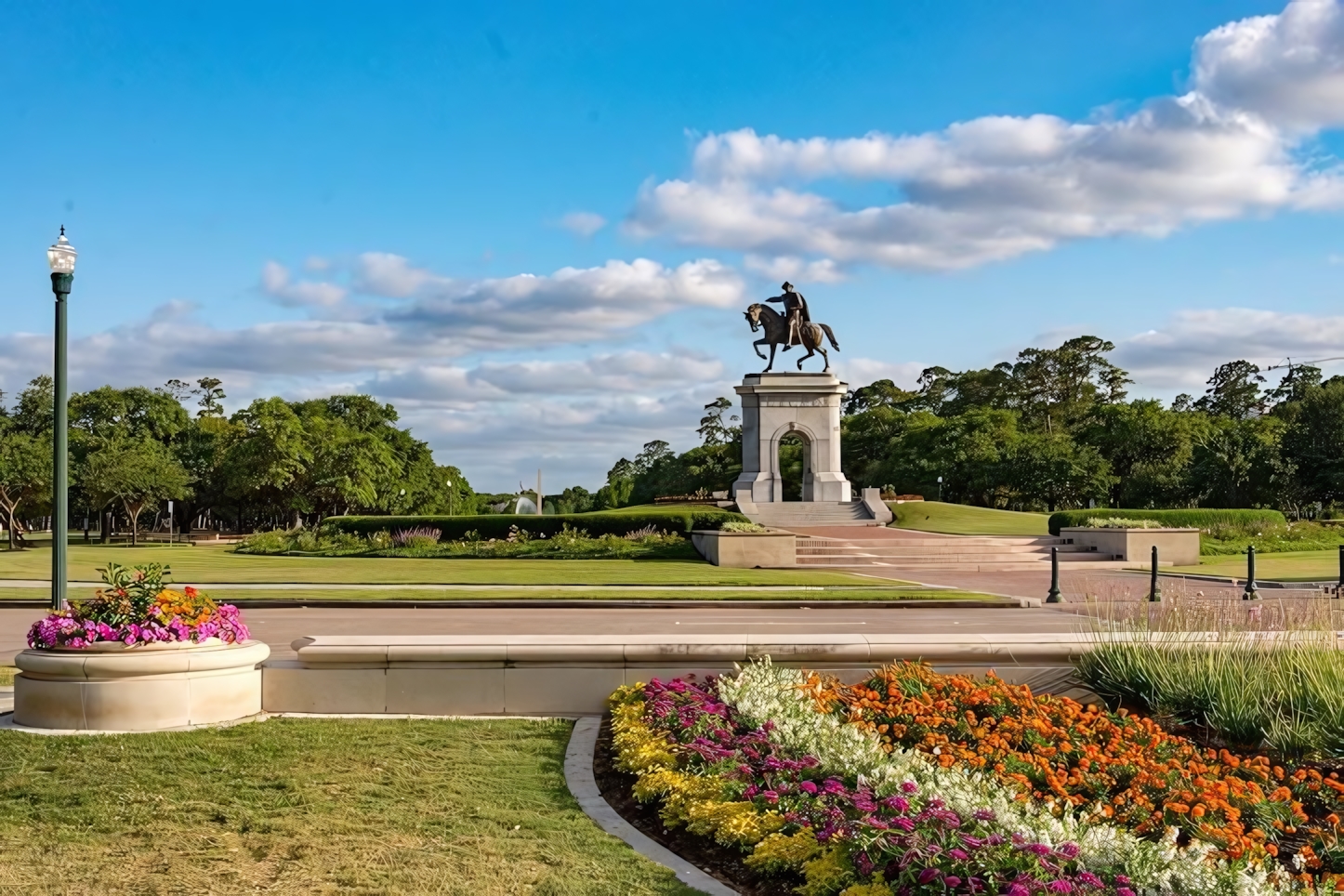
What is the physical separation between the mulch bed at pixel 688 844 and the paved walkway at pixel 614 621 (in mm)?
8034

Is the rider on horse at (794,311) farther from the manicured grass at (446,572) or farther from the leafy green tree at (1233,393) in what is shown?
the leafy green tree at (1233,393)

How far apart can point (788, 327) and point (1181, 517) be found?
1676 centimetres

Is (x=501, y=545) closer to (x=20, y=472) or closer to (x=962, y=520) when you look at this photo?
(x=962, y=520)

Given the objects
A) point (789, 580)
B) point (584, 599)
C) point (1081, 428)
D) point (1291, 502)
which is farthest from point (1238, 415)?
point (584, 599)

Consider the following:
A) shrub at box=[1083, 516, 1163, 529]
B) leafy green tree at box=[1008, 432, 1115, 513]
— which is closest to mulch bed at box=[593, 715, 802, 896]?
shrub at box=[1083, 516, 1163, 529]

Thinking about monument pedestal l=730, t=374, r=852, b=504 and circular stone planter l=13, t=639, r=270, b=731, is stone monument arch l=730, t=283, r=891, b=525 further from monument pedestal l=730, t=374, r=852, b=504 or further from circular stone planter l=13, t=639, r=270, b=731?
circular stone planter l=13, t=639, r=270, b=731

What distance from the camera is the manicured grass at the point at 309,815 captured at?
18.0 feet

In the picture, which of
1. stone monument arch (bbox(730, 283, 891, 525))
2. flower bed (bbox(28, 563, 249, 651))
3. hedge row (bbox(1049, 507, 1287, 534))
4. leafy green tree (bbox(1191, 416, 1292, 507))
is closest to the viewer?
flower bed (bbox(28, 563, 249, 651))

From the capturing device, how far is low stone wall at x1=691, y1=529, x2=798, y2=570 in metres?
33.5

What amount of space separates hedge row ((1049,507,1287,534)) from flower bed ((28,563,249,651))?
34.6 m

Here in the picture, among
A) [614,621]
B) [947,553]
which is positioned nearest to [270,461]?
[947,553]

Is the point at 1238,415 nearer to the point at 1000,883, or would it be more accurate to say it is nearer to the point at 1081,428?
the point at 1081,428

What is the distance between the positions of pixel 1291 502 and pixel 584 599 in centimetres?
5658

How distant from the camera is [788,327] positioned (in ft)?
163
